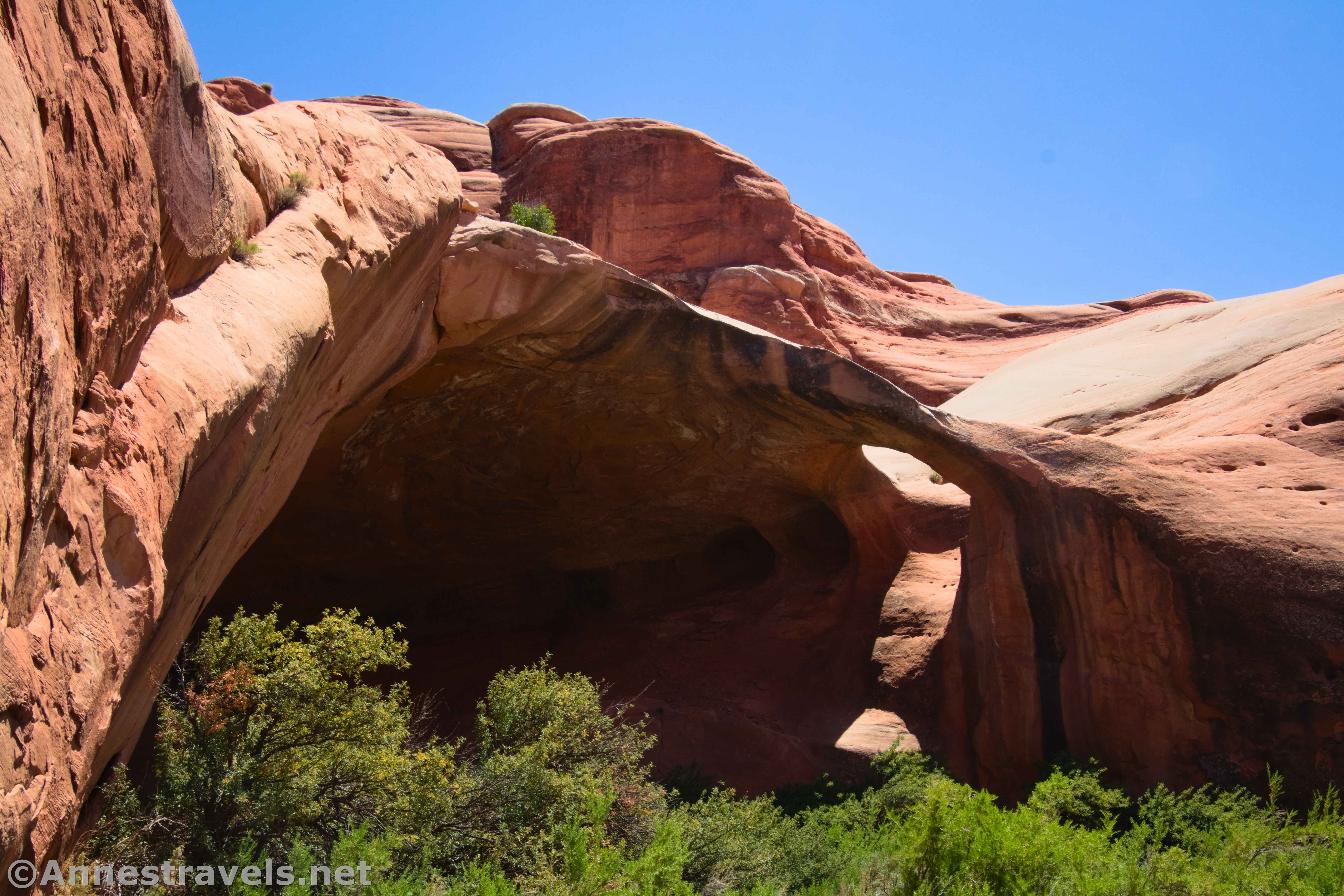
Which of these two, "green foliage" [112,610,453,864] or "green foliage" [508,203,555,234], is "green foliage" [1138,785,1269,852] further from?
"green foliage" [508,203,555,234]

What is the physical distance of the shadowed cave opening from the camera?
1174cm

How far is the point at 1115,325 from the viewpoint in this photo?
19.5 meters

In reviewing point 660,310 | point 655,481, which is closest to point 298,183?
point 660,310

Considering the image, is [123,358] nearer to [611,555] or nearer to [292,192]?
[292,192]

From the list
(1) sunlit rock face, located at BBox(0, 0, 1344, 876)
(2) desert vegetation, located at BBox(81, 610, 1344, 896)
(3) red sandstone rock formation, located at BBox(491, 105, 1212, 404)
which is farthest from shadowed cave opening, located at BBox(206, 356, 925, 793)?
(3) red sandstone rock formation, located at BBox(491, 105, 1212, 404)

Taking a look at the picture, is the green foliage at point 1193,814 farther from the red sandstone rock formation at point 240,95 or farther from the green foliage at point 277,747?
the red sandstone rock formation at point 240,95

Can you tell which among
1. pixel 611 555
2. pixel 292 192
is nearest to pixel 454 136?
pixel 611 555

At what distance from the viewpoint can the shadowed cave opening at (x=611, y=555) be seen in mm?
11742

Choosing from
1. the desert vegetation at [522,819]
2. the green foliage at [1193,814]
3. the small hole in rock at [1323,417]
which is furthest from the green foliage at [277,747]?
the small hole in rock at [1323,417]

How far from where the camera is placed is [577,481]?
1358 centimetres

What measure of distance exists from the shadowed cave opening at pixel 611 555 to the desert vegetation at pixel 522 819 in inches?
136

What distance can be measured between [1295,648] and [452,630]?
1188 centimetres

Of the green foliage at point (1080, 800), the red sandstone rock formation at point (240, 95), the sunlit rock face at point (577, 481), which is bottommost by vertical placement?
the green foliage at point (1080, 800)

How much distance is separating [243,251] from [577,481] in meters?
7.81
